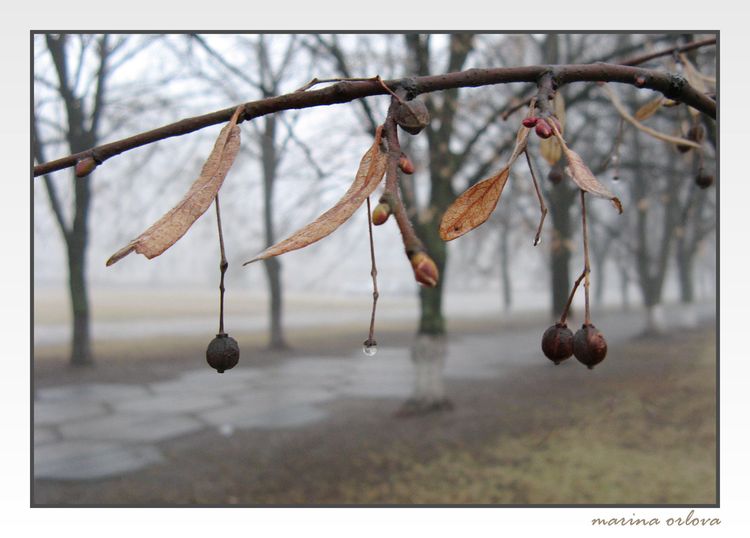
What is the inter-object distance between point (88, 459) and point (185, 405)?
73cm

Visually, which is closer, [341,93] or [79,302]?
[341,93]

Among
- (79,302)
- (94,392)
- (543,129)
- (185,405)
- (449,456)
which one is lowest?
(449,456)

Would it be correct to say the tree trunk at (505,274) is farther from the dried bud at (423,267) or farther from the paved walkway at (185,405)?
the dried bud at (423,267)

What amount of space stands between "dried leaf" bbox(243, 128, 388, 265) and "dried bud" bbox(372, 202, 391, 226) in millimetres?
28

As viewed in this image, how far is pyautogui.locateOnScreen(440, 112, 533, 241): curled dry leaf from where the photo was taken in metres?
0.27

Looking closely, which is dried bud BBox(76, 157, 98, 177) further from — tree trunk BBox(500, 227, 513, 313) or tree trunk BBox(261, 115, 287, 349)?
tree trunk BBox(500, 227, 513, 313)

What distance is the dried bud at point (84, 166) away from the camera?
323 millimetres

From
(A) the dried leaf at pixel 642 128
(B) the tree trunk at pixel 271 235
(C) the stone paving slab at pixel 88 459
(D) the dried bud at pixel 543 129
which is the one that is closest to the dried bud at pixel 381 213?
(D) the dried bud at pixel 543 129

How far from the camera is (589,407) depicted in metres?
4.09

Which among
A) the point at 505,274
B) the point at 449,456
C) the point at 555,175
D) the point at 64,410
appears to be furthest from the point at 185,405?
the point at 505,274

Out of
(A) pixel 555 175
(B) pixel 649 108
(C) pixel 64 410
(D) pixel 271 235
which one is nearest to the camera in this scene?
(B) pixel 649 108

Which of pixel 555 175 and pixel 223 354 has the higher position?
pixel 555 175

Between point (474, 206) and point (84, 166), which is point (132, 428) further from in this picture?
point (474, 206)

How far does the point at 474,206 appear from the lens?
0.27 meters
